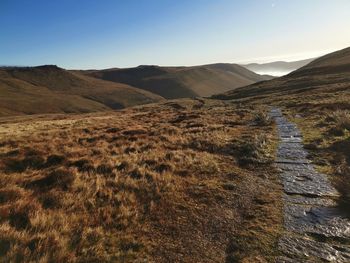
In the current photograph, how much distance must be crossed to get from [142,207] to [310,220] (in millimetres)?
4557

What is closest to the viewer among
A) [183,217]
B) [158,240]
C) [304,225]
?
[158,240]

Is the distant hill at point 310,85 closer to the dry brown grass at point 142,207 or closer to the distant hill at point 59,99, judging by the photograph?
the dry brown grass at point 142,207

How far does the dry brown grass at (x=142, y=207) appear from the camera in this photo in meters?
6.18

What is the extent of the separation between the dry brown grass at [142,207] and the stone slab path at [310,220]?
360 mm

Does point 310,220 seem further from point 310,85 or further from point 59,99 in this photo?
point 59,99

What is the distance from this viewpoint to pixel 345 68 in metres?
89.4

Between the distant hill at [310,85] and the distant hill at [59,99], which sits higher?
the distant hill at [310,85]

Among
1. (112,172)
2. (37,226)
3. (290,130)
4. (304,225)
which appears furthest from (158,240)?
Answer: (290,130)

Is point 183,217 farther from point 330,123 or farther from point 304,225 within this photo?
point 330,123

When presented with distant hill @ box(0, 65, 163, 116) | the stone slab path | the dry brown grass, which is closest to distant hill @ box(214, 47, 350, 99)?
the stone slab path

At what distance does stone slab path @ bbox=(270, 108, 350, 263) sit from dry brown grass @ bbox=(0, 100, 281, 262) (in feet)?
1.18

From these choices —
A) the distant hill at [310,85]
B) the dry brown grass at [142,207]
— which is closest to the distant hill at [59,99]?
the distant hill at [310,85]

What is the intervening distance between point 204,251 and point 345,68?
100480mm

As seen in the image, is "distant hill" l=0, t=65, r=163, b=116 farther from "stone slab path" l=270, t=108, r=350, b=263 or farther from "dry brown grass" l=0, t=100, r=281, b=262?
"stone slab path" l=270, t=108, r=350, b=263
